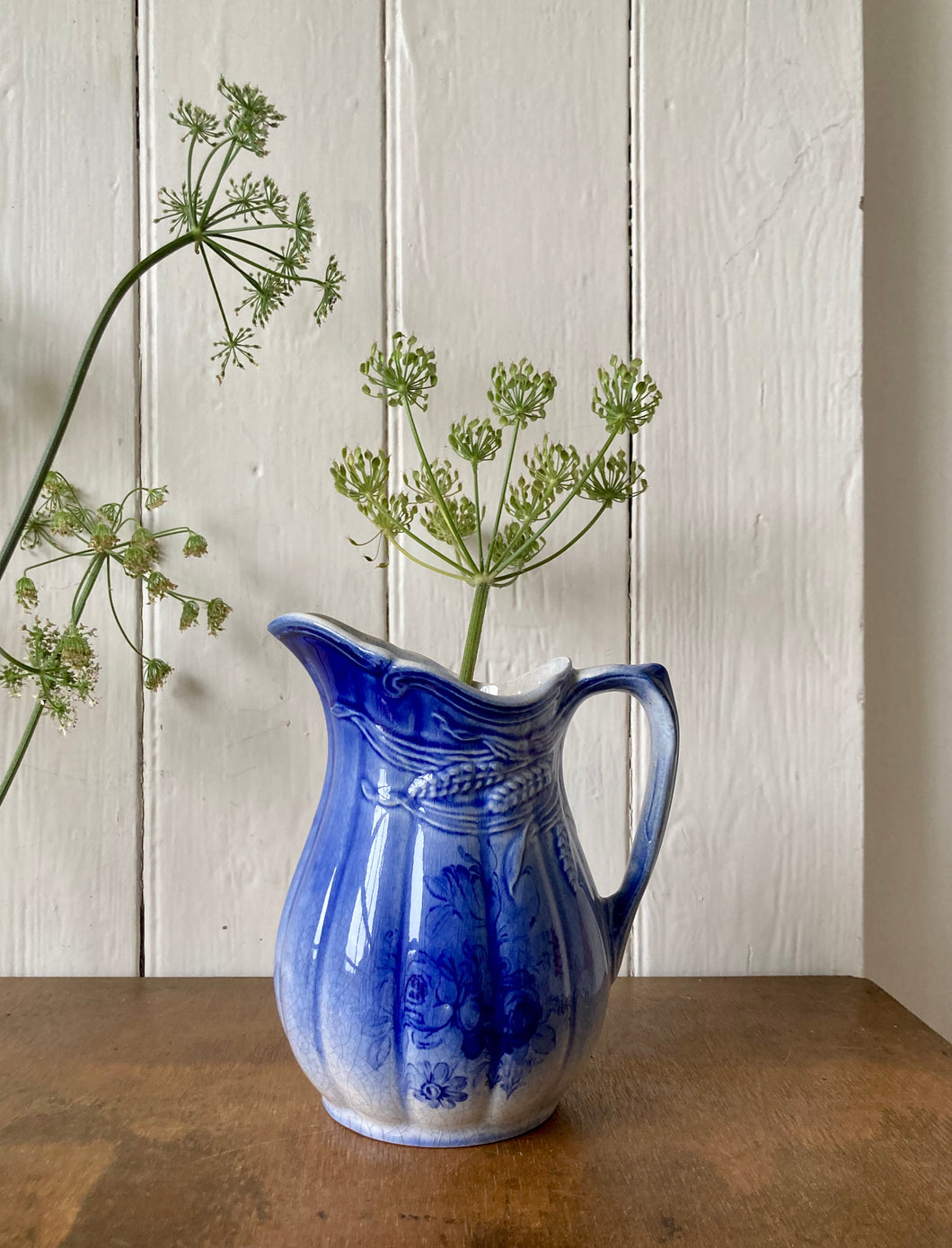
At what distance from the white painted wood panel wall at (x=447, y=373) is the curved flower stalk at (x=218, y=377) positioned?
0.08 ft

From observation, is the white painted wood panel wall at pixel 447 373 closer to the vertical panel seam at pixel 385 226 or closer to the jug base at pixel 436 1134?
the vertical panel seam at pixel 385 226

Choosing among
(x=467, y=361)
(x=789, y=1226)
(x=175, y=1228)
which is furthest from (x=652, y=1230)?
(x=467, y=361)

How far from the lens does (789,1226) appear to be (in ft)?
1.24

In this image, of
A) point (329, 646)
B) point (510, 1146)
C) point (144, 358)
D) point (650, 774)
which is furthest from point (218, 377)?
point (510, 1146)

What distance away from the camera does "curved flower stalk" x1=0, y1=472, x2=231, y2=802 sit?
1.84 ft

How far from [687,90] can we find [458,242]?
0.19 m

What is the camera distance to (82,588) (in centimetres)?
61

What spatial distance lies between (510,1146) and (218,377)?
0.44 m

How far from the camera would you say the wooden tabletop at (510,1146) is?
378 millimetres

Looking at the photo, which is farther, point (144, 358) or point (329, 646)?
point (144, 358)

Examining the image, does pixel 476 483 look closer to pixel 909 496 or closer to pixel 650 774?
pixel 650 774

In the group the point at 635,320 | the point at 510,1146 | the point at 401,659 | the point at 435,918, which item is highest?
the point at 635,320

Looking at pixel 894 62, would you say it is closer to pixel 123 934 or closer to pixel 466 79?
pixel 466 79

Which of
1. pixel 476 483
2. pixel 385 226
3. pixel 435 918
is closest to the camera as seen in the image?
pixel 435 918
